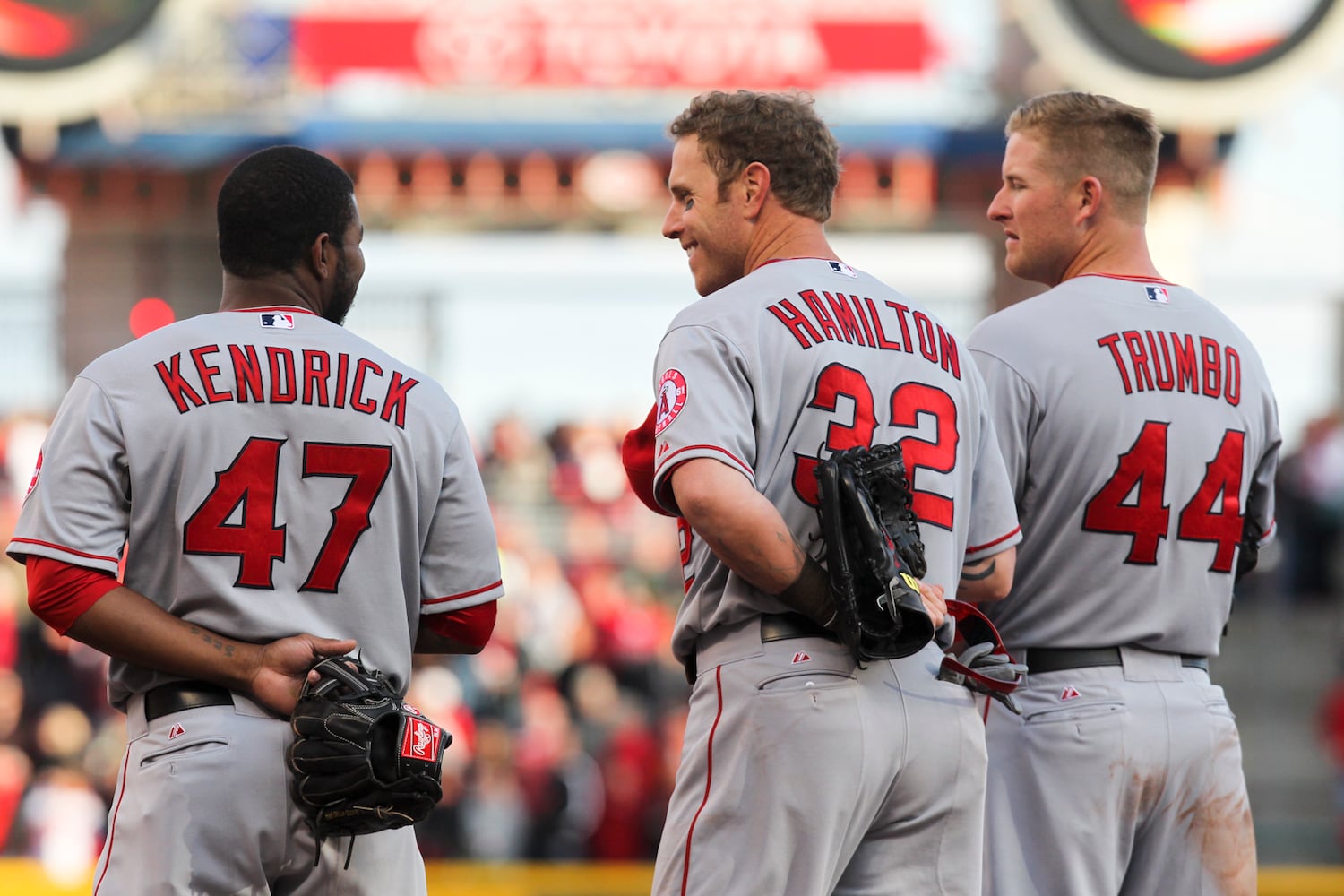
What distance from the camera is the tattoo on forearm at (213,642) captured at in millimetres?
3172

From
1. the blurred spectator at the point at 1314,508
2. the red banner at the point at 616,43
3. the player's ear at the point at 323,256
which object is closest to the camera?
the player's ear at the point at 323,256

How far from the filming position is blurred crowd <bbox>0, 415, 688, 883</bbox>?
41.9 feet

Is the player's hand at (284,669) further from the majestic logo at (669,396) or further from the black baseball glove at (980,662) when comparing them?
the black baseball glove at (980,662)

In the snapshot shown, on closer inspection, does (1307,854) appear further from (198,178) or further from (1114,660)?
(198,178)

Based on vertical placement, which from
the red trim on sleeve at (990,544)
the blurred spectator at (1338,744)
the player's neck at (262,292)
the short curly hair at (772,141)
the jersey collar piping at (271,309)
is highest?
the short curly hair at (772,141)

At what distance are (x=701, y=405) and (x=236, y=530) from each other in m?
0.92

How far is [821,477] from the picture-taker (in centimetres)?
313

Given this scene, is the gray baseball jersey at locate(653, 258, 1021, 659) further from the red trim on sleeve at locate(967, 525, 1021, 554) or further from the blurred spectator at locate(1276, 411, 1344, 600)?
the blurred spectator at locate(1276, 411, 1344, 600)

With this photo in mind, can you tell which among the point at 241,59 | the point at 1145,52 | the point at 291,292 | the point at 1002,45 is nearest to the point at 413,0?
the point at 241,59

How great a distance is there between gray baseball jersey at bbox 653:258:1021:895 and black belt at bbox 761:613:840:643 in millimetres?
14

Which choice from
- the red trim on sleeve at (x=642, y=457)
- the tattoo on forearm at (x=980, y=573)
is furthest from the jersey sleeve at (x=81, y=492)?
the tattoo on forearm at (x=980, y=573)

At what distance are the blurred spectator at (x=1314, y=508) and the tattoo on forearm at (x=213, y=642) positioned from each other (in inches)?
539

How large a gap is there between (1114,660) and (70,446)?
226 centimetres

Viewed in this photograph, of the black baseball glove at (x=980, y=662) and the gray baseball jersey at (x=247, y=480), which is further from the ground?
the gray baseball jersey at (x=247, y=480)
